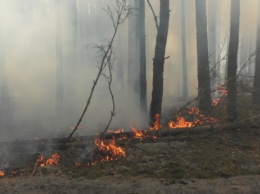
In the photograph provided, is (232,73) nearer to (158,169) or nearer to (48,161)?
(158,169)

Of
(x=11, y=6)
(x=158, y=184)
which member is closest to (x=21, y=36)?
(x=11, y=6)

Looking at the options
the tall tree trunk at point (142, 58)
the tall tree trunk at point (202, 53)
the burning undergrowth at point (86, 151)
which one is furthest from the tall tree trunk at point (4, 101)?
the tall tree trunk at point (202, 53)

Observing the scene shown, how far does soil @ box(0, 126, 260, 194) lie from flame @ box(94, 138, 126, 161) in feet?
0.49

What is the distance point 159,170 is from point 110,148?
1.53m

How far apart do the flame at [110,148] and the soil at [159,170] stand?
151mm

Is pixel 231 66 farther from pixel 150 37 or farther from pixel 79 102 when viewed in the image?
pixel 150 37

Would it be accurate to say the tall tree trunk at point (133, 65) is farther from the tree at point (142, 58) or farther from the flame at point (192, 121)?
the flame at point (192, 121)

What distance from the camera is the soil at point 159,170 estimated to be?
537 cm

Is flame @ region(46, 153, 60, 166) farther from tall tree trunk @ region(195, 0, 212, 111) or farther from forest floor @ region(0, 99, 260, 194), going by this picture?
tall tree trunk @ region(195, 0, 212, 111)

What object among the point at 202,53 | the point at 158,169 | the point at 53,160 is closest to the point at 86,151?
the point at 53,160

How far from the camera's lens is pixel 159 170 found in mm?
6219

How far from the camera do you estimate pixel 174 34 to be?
28859 millimetres

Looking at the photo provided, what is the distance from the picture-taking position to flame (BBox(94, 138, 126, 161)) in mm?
7023

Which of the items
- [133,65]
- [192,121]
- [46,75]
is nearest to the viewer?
[192,121]
